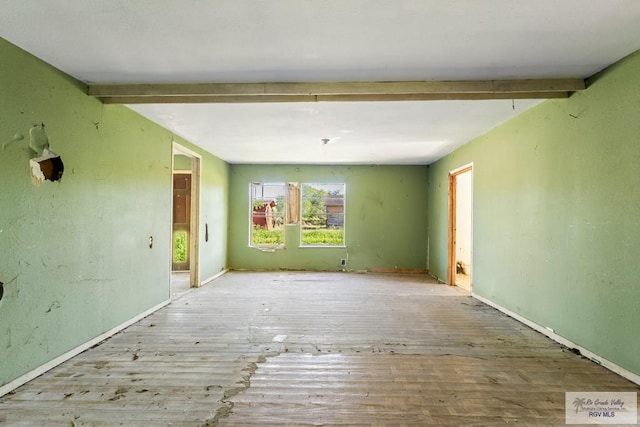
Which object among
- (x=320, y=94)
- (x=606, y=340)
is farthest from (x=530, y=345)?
(x=320, y=94)

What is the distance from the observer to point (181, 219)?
7754 millimetres

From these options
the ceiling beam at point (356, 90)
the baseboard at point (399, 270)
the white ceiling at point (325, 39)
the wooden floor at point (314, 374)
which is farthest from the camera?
the baseboard at point (399, 270)

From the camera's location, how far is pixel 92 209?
319cm

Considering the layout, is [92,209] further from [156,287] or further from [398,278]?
[398,278]

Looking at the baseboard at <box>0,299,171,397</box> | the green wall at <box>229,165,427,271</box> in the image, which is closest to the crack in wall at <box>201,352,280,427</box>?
the baseboard at <box>0,299,171,397</box>

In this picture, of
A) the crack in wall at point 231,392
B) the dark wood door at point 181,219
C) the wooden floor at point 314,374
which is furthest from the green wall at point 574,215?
the dark wood door at point 181,219

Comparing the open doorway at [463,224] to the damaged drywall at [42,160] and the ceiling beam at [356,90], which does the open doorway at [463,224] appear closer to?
the ceiling beam at [356,90]

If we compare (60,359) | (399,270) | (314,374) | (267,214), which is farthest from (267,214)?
(314,374)

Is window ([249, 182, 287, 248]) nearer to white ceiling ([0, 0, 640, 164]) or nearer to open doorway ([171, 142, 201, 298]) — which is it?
open doorway ([171, 142, 201, 298])

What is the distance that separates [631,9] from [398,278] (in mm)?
5530

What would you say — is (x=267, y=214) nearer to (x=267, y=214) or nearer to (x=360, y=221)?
(x=267, y=214)

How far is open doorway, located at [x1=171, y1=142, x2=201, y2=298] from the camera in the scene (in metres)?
5.78

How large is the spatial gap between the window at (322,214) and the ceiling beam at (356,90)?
4.43 meters

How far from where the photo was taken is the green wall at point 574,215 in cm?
253
